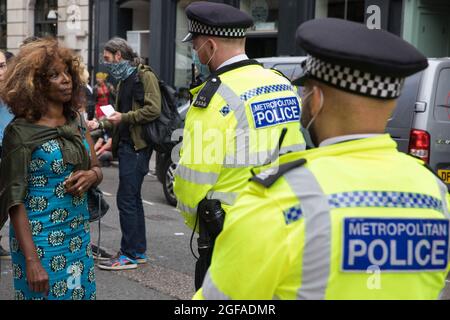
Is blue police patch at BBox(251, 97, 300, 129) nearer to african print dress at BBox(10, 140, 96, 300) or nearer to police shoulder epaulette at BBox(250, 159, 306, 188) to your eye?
african print dress at BBox(10, 140, 96, 300)

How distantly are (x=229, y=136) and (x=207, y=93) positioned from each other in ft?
0.80

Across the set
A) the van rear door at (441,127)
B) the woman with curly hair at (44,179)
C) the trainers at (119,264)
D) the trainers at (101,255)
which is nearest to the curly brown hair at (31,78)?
the woman with curly hair at (44,179)

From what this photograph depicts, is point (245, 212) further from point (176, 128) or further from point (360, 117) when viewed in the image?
point (176, 128)

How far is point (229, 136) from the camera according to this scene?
3.21 meters

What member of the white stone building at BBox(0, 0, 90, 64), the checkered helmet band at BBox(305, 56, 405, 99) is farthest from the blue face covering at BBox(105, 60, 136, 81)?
the white stone building at BBox(0, 0, 90, 64)

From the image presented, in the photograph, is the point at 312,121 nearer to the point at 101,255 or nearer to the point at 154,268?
the point at 154,268

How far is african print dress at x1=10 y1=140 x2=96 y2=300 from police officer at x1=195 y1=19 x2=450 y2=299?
1717 mm

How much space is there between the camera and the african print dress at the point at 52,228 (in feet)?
10.6

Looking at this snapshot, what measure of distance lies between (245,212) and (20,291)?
2013 mm

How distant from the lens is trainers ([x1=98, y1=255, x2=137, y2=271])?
18.8 feet

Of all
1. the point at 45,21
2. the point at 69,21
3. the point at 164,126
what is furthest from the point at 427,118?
the point at 45,21

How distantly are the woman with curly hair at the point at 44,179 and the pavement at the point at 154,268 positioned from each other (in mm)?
1773

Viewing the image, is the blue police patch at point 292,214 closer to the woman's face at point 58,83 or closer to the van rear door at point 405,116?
the woman's face at point 58,83

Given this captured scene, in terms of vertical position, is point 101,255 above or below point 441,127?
below
